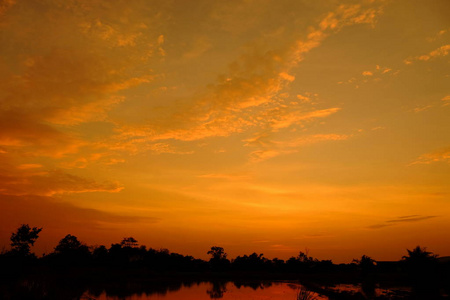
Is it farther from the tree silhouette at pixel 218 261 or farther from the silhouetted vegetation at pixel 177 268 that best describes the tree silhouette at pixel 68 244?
the tree silhouette at pixel 218 261

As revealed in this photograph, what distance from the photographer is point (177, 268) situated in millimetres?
89500

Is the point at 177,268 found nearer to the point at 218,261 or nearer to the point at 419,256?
the point at 218,261

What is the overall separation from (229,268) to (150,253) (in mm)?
27898

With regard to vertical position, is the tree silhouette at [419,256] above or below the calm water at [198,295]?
above

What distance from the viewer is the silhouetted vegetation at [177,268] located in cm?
2658

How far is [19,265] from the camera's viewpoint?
115 feet

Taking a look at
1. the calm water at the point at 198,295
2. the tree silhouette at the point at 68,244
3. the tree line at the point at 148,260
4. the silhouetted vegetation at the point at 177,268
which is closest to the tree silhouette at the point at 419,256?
the silhouetted vegetation at the point at 177,268

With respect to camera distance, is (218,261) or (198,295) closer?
(198,295)

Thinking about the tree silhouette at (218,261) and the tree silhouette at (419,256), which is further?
the tree silhouette at (218,261)

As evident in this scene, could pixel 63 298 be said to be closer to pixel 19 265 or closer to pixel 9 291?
pixel 9 291

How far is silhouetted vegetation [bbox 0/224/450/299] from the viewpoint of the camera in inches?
1046

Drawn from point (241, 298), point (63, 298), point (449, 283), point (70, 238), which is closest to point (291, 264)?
point (70, 238)

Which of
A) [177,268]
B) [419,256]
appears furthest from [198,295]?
[177,268]

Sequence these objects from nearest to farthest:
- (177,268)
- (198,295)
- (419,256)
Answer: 1. (419,256)
2. (198,295)
3. (177,268)
